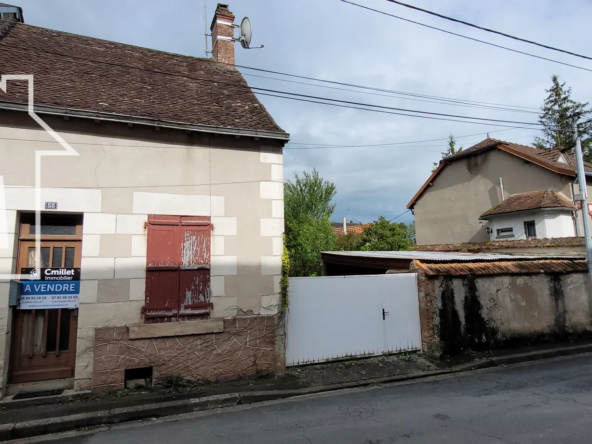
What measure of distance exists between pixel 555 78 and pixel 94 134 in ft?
111

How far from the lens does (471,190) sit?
18797 millimetres

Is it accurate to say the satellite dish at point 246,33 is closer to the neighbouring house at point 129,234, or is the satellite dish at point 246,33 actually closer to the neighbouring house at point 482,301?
the neighbouring house at point 129,234

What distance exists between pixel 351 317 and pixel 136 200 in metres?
4.67

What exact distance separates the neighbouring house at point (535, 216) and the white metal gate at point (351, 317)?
1014 centimetres

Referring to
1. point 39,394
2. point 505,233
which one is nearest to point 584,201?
point 505,233

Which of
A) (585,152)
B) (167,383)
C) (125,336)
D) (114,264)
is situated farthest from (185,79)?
(585,152)

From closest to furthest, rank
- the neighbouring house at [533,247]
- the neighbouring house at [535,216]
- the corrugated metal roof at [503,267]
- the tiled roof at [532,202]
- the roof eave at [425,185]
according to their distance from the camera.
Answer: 1. the corrugated metal roof at [503,267]
2. the neighbouring house at [533,247]
3. the tiled roof at [532,202]
4. the neighbouring house at [535,216]
5. the roof eave at [425,185]

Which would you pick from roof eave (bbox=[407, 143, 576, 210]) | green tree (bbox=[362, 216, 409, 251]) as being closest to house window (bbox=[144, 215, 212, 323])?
roof eave (bbox=[407, 143, 576, 210])

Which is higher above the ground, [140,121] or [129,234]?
[140,121]

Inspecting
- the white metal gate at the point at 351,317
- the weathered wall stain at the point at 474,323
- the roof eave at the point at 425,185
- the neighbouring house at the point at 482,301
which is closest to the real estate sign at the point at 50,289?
the white metal gate at the point at 351,317

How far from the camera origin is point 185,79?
26.2 feet

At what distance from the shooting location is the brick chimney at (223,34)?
354 inches

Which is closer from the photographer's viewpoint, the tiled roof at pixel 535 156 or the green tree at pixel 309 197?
the tiled roof at pixel 535 156

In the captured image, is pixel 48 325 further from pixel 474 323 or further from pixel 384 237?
pixel 384 237
